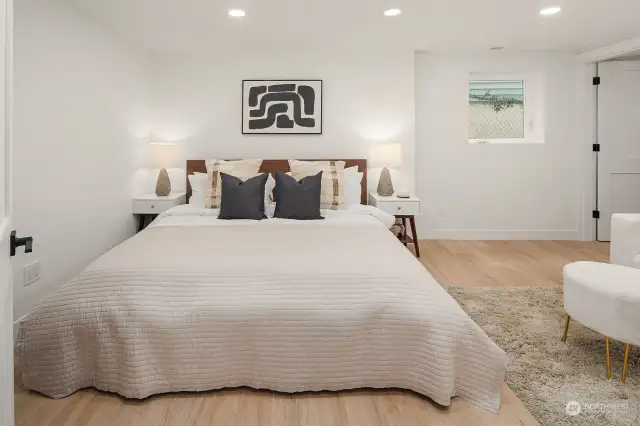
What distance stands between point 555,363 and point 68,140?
11.3ft

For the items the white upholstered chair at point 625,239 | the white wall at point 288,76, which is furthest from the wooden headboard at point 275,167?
the white upholstered chair at point 625,239

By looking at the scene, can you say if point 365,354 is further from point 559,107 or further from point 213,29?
point 559,107

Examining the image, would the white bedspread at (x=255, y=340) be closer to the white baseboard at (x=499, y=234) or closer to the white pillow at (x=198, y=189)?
the white pillow at (x=198, y=189)

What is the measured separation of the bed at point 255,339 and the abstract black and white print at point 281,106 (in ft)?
11.0

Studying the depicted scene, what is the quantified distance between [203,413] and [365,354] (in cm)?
73

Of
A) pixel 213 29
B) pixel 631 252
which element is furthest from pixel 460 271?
pixel 213 29

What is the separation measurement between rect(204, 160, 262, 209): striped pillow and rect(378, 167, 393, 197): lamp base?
51.2 inches

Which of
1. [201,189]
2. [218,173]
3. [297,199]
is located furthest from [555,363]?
[201,189]

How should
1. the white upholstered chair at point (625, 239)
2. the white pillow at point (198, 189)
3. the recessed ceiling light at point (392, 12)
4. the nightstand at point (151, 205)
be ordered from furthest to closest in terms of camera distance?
the nightstand at point (151, 205), the white pillow at point (198, 189), the recessed ceiling light at point (392, 12), the white upholstered chair at point (625, 239)

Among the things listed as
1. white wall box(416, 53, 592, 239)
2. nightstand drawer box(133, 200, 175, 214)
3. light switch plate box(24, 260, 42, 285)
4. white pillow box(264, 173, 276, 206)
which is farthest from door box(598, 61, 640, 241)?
light switch plate box(24, 260, 42, 285)

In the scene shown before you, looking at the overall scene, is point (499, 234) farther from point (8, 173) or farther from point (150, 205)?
point (8, 173)

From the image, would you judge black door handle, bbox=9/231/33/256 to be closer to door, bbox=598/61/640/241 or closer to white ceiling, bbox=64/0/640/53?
white ceiling, bbox=64/0/640/53

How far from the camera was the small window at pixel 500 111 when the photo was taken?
595 centimetres

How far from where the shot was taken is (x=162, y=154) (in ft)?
16.8
